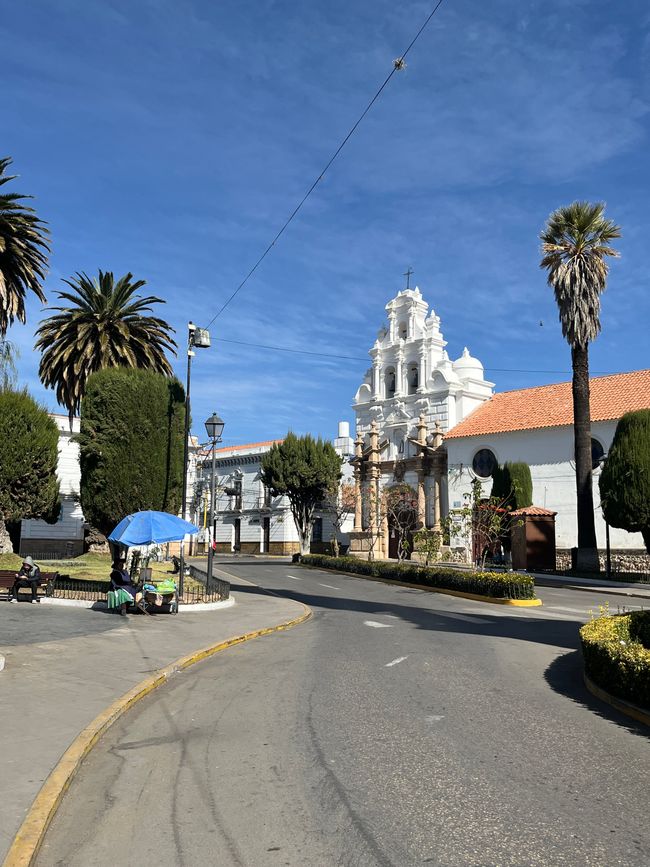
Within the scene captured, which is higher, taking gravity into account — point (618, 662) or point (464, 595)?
point (618, 662)

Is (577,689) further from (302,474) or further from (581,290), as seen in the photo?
(302,474)

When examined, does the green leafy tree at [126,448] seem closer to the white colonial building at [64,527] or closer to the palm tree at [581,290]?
the palm tree at [581,290]

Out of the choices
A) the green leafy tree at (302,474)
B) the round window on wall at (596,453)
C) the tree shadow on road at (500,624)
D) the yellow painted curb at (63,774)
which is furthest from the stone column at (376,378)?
the yellow painted curb at (63,774)

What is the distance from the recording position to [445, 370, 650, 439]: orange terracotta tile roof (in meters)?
40.4

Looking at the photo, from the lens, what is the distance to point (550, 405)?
148 ft

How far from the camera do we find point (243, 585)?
27.9 meters

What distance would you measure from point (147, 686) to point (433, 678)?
3.77 metres

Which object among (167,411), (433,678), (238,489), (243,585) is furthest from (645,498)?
(238,489)

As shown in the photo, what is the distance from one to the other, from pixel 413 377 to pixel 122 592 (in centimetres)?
3907

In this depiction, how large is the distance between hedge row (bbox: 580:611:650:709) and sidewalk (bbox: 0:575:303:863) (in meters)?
5.76

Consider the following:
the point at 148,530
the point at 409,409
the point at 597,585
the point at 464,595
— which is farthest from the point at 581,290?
the point at 148,530

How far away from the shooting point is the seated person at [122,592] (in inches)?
672

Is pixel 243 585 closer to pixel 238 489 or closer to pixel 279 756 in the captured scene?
pixel 279 756

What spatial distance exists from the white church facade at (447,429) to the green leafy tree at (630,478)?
26.0 ft
